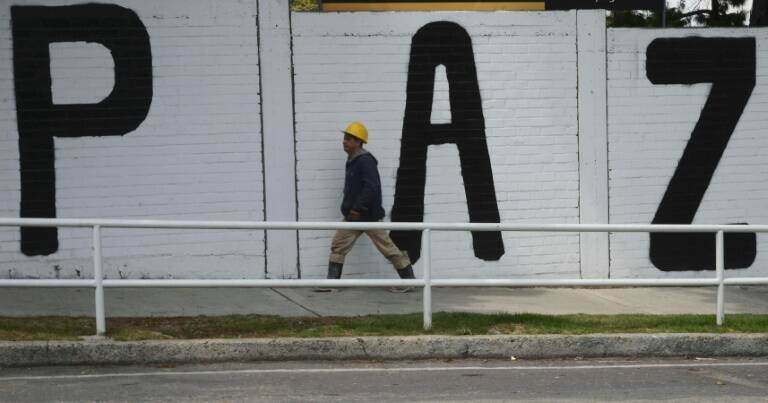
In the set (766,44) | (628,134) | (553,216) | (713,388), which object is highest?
(766,44)

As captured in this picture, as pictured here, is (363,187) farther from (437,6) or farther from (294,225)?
(294,225)

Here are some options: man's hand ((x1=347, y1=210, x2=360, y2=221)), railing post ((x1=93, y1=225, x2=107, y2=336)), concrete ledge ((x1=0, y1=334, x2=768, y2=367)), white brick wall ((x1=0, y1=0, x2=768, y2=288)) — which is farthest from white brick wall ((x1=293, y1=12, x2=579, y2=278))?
railing post ((x1=93, y1=225, x2=107, y2=336))

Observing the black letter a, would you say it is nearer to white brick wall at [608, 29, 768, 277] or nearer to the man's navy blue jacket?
the man's navy blue jacket

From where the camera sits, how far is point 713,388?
8609 mm

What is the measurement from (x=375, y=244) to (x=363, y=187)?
0.65 meters

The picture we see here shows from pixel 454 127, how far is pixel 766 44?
421 cm

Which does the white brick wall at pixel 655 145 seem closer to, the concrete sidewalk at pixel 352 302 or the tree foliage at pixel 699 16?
the concrete sidewalk at pixel 352 302

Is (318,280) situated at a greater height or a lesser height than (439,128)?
lesser

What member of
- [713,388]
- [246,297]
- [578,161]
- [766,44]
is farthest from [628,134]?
[713,388]

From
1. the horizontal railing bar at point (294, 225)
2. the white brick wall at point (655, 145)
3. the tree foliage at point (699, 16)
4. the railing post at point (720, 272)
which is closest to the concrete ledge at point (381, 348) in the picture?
the railing post at point (720, 272)

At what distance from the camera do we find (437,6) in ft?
47.1

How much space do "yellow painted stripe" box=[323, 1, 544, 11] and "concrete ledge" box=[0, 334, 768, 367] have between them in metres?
5.48

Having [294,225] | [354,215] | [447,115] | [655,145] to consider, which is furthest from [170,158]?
[655,145]

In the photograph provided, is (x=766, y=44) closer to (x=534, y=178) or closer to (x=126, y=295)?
(x=534, y=178)
